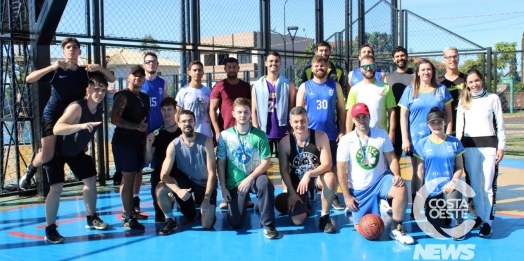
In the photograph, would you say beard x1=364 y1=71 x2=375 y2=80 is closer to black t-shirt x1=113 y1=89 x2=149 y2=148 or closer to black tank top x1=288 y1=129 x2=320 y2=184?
black tank top x1=288 y1=129 x2=320 y2=184

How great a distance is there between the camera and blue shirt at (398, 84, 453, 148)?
5188 mm

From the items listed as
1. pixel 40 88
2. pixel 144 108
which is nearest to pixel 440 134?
pixel 144 108

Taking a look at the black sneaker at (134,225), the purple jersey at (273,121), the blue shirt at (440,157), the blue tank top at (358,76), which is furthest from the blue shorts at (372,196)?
the black sneaker at (134,225)

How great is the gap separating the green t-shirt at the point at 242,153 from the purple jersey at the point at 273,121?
763mm

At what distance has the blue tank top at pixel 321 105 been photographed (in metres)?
5.69

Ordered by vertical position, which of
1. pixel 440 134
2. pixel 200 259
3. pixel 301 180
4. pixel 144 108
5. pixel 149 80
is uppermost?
pixel 149 80

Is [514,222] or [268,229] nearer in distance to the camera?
[268,229]

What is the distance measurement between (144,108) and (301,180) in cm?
195

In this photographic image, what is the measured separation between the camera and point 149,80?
20.7 feet

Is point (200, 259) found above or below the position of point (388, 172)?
below

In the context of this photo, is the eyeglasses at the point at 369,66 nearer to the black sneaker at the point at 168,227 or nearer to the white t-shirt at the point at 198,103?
the white t-shirt at the point at 198,103

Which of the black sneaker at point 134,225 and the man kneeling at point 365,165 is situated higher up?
the man kneeling at point 365,165

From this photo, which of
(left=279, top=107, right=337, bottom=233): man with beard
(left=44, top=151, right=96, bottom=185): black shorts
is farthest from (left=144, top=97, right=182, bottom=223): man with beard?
(left=279, top=107, right=337, bottom=233): man with beard

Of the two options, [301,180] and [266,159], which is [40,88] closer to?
[266,159]
